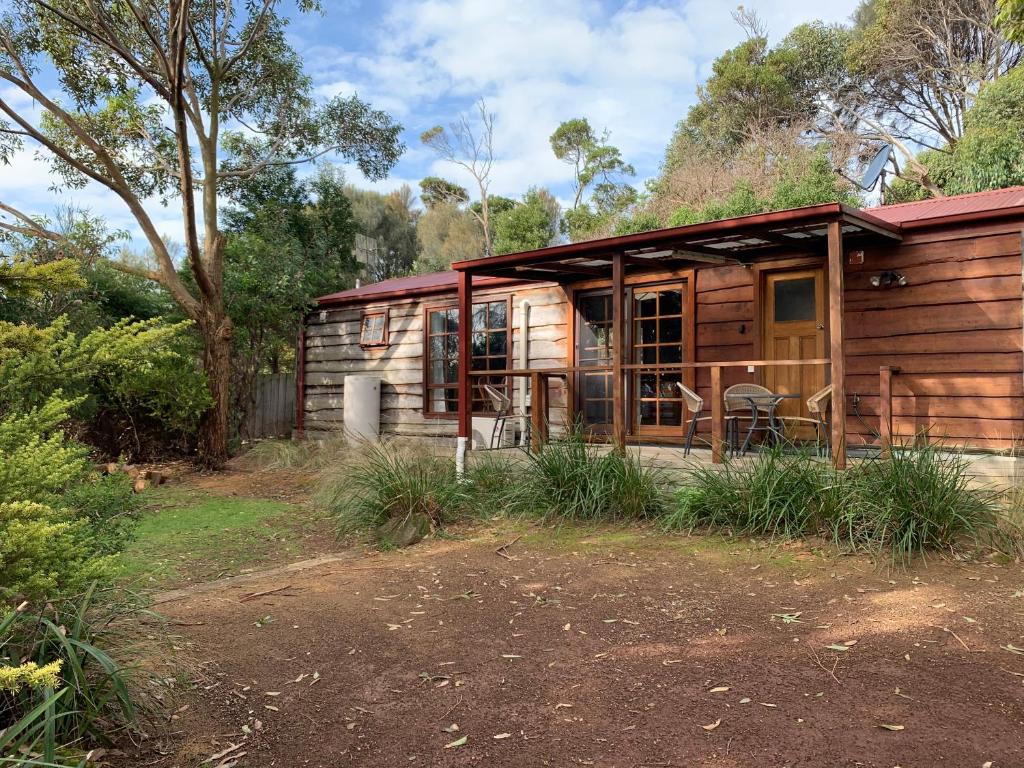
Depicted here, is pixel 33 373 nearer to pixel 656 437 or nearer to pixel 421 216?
pixel 656 437

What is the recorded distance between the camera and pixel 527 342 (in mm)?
10039

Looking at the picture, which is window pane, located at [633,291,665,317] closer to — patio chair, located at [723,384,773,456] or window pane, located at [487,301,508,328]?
patio chair, located at [723,384,773,456]

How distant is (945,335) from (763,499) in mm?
3048

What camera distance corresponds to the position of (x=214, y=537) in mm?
6289

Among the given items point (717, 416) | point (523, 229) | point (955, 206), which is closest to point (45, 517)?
point (717, 416)

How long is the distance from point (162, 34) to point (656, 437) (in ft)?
31.1

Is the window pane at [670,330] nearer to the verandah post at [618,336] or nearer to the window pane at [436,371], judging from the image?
the verandah post at [618,336]

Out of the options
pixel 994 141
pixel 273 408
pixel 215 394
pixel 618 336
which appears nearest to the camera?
pixel 618 336

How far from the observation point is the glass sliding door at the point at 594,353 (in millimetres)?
9266

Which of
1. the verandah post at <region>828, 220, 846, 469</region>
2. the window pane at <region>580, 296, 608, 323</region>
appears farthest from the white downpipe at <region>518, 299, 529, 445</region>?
the verandah post at <region>828, 220, 846, 469</region>

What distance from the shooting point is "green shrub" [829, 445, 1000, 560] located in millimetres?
4676

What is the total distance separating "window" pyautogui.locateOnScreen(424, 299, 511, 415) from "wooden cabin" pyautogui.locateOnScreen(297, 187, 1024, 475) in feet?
0.09

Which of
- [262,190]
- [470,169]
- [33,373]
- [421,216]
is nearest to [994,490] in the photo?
[33,373]

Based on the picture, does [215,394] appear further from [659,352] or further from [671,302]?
[671,302]
